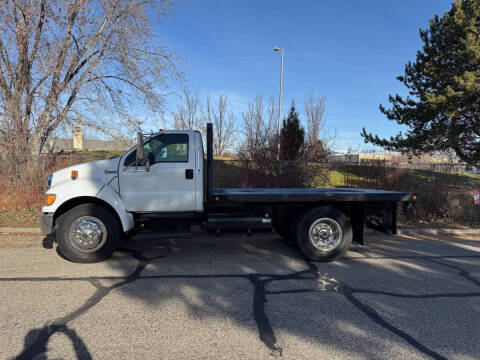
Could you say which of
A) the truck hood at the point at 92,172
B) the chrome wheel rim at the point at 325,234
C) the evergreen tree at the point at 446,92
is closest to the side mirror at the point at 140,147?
the truck hood at the point at 92,172

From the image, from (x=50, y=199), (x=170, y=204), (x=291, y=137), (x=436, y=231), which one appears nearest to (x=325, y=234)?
(x=170, y=204)

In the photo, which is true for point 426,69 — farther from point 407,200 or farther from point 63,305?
point 63,305

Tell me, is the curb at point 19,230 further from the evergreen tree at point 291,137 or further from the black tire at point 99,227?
the evergreen tree at point 291,137

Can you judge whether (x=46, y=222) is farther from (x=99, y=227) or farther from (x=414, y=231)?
(x=414, y=231)

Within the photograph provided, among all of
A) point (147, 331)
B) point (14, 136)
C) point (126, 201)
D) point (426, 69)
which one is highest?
point (426, 69)

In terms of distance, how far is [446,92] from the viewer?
1280cm

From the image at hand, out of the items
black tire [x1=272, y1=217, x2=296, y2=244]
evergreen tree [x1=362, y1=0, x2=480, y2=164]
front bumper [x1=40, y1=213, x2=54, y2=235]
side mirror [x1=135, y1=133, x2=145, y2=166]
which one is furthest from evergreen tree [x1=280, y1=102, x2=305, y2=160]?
front bumper [x1=40, y1=213, x2=54, y2=235]

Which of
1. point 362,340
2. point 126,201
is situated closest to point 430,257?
point 362,340

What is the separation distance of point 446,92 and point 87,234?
555 inches

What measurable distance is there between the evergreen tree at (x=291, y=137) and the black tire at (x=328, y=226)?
8.23 m

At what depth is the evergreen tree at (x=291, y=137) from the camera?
45.9 feet

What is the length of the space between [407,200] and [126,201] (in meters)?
5.07

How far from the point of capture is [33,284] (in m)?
Result: 4.35

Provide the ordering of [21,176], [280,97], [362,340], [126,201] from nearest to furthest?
[362,340] → [126,201] → [21,176] → [280,97]
